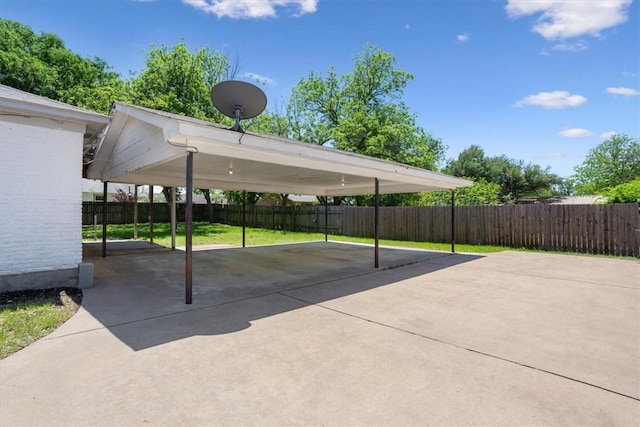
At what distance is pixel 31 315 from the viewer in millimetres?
4016

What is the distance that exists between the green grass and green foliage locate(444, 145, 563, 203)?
37178mm

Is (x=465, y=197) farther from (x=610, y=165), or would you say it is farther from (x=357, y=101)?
(x=610, y=165)

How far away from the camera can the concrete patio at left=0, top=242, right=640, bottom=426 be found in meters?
2.16

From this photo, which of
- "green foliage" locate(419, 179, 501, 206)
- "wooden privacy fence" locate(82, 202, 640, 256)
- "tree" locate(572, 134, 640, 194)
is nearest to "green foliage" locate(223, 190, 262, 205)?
"wooden privacy fence" locate(82, 202, 640, 256)

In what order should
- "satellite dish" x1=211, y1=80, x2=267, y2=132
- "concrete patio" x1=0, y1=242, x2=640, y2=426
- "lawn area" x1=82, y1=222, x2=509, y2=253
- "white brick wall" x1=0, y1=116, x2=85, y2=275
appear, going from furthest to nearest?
"lawn area" x1=82, y1=222, x2=509, y2=253 → "satellite dish" x1=211, y1=80, x2=267, y2=132 → "white brick wall" x1=0, y1=116, x2=85, y2=275 → "concrete patio" x1=0, y1=242, x2=640, y2=426

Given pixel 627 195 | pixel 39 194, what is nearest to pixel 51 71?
pixel 39 194

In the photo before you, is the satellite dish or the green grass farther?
the satellite dish

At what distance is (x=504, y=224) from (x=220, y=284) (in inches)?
410

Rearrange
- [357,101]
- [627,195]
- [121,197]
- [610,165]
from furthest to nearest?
[610,165] → [121,197] → [357,101] → [627,195]

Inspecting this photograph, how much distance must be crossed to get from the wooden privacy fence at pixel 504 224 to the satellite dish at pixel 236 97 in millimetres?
10324

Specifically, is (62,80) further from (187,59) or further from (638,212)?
(638,212)

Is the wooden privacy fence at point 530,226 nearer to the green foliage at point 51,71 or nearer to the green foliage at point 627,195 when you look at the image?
the green foliage at point 627,195

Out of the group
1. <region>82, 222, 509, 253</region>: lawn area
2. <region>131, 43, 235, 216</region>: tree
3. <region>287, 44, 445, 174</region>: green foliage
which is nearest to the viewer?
<region>82, 222, 509, 253</region>: lawn area

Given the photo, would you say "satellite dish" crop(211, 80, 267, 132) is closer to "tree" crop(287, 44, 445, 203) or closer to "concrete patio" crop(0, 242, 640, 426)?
"concrete patio" crop(0, 242, 640, 426)
